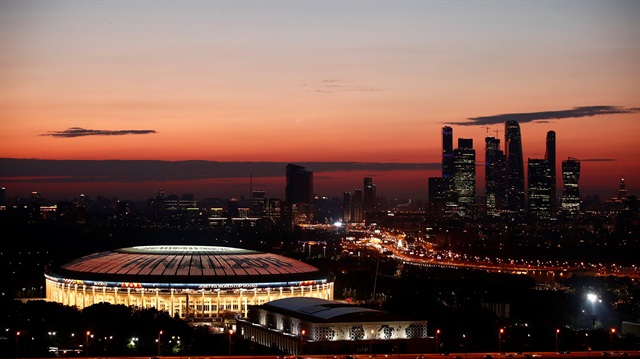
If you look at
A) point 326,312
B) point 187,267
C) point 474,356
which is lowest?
point 474,356

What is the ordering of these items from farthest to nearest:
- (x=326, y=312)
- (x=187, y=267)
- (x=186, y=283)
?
1. (x=187, y=267)
2. (x=186, y=283)
3. (x=326, y=312)

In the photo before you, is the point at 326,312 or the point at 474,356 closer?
the point at 474,356

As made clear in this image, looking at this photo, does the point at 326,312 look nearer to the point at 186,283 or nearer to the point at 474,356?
the point at 474,356

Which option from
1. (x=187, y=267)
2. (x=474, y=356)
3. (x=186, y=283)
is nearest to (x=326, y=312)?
(x=474, y=356)

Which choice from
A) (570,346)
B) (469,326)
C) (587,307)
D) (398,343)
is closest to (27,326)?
(398,343)

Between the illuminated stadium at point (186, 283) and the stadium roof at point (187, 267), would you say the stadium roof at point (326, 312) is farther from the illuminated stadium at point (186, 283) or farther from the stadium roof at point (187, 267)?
the stadium roof at point (187, 267)

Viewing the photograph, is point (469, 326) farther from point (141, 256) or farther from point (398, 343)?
point (141, 256)

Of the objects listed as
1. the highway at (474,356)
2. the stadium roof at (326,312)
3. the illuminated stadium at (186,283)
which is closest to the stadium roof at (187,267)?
the illuminated stadium at (186,283)

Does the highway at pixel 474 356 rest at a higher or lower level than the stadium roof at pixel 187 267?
lower

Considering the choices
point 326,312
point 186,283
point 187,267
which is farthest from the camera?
point 187,267

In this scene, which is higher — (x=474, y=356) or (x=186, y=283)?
(x=186, y=283)
